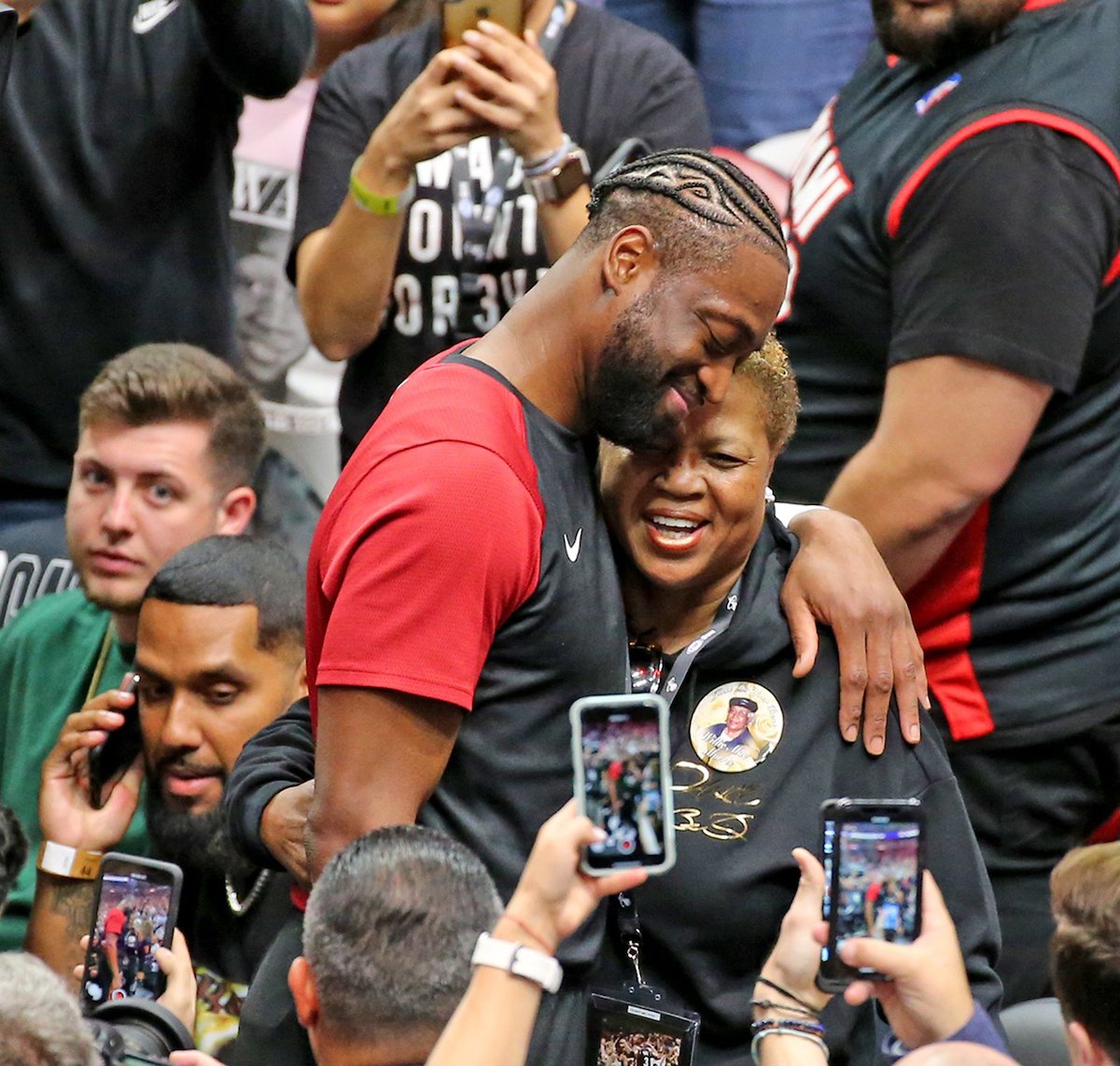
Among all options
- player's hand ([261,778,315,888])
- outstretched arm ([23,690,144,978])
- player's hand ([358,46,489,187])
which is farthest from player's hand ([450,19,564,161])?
player's hand ([261,778,315,888])

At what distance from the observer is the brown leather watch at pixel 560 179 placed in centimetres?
362

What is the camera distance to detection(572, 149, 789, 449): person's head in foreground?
2.43 m

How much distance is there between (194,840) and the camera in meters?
3.48

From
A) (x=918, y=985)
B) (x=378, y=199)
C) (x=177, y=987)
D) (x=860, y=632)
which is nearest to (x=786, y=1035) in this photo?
(x=918, y=985)

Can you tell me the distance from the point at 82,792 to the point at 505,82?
147cm

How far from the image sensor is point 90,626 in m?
3.99

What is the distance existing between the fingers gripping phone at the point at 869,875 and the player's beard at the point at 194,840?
134cm

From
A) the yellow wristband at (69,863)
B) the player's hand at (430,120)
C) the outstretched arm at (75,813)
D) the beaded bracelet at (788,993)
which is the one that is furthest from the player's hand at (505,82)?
the beaded bracelet at (788,993)

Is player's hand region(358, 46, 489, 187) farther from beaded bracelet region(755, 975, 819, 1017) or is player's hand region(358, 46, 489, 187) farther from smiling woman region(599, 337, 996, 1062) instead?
beaded bracelet region(755, 975, 819, 1017)

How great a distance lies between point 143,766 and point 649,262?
1.70m

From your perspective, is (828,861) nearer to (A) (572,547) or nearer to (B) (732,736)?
(B) (732,736)

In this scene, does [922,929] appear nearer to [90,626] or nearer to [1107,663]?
[1107,663]

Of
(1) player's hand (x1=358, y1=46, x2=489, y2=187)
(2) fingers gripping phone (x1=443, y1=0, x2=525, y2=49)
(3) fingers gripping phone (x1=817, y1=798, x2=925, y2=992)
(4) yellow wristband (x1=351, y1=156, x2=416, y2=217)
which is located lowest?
(3) fingers gripping phone (x1=817, y1=798, x2=925, y2=992)

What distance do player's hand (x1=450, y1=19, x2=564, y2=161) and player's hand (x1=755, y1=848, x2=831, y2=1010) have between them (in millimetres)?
1590
